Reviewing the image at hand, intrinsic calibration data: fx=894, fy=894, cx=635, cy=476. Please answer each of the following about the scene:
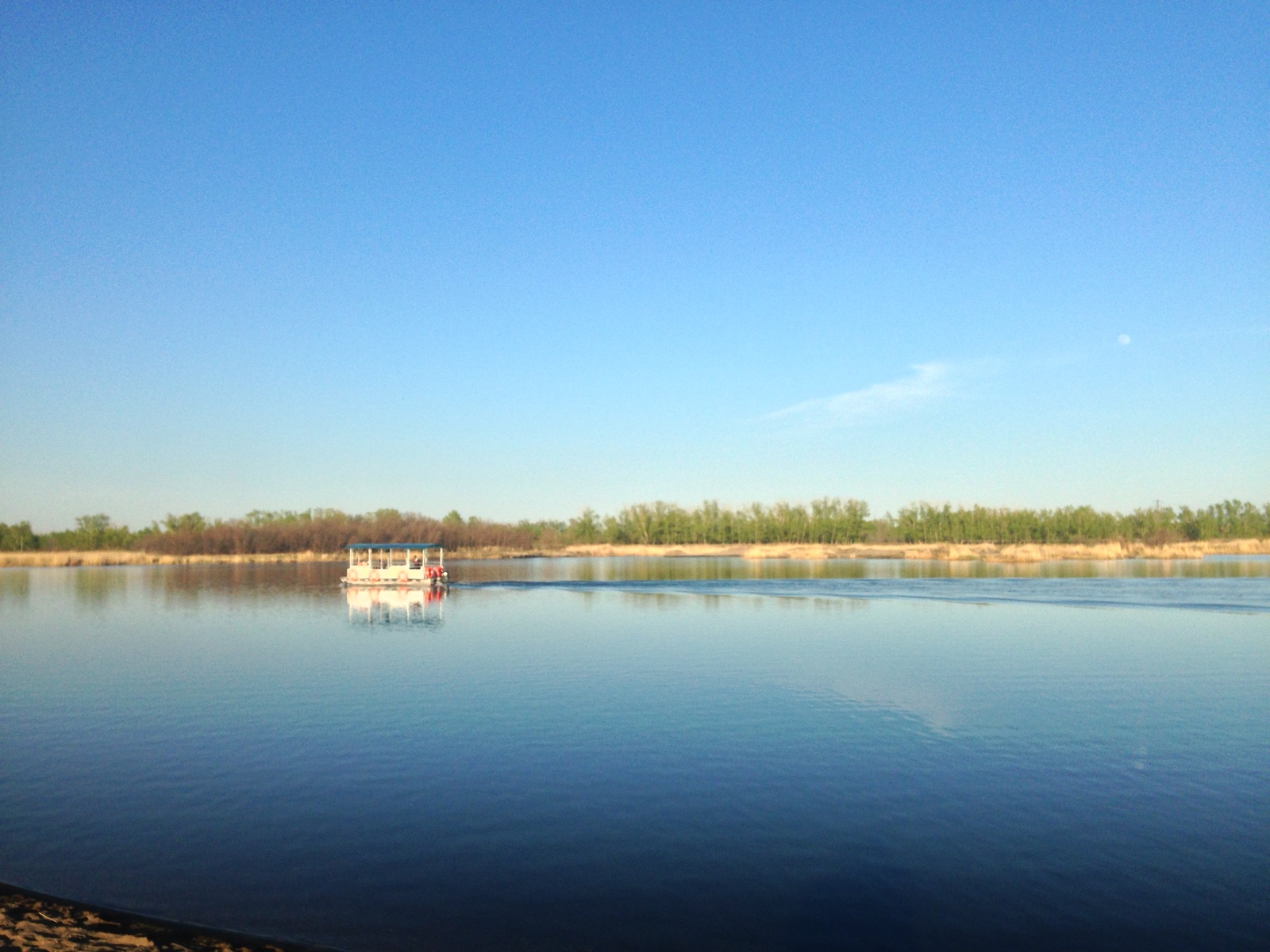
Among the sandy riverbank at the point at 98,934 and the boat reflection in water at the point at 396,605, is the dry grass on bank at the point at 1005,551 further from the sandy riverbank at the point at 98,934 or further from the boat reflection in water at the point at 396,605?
the sandy riverbank at the point at 98,934

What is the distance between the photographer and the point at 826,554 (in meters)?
78.8

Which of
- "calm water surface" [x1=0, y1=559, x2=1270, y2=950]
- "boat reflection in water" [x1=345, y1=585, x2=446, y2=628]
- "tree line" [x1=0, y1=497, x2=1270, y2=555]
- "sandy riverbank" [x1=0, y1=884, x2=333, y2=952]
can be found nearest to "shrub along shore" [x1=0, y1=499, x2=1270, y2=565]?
"tree line" [x1=0, y1=497, x2=1270, y2=555]

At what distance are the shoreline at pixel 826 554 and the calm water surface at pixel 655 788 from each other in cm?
5098

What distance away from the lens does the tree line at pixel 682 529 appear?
87.0 metres

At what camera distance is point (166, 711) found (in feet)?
51.9

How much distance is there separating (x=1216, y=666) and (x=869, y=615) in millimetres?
12958

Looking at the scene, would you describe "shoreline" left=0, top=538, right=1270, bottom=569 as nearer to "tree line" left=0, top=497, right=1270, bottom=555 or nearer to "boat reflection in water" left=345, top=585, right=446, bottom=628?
"tree line" left=0, top=497, right=1270, bottom=555

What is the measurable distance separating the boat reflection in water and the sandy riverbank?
74.6 ft

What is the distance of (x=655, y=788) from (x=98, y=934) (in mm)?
6001

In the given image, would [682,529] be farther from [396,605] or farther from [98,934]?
[98,934]

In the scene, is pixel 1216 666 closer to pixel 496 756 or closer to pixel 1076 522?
pixel 496 756

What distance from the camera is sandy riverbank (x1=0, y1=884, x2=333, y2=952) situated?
6.79 m

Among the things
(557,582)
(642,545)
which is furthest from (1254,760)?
(642,545)

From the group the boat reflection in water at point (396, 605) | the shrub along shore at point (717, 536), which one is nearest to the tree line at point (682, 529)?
the shrub along shore at point (717, 536)
